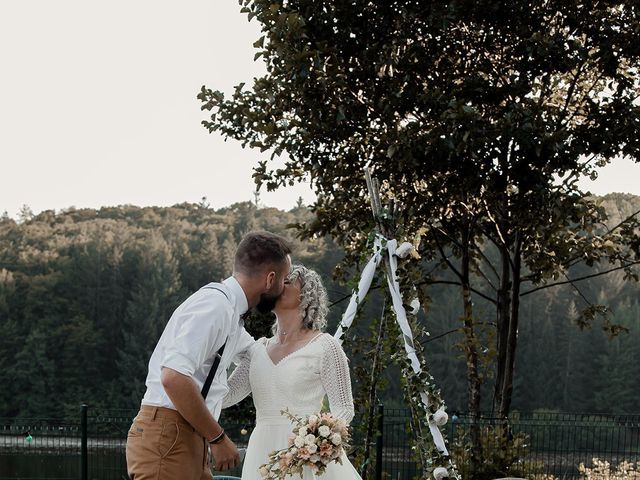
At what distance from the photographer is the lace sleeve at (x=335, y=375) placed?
15.2 feet

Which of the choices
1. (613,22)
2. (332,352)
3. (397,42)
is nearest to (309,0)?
(397,42)

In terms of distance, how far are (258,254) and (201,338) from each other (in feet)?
1.40

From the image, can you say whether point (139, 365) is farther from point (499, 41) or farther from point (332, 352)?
point (332, 352)

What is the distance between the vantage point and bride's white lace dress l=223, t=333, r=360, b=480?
467cm

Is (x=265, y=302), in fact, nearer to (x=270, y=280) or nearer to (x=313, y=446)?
(x=270, y=280)

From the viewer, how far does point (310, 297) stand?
4.75m

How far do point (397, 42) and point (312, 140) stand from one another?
1.18 m

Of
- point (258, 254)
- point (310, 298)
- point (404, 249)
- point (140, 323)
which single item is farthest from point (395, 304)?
point (140, 323)

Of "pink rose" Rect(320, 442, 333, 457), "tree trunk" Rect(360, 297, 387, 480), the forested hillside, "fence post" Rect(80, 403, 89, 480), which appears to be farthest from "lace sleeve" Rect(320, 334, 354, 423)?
the forested hillside

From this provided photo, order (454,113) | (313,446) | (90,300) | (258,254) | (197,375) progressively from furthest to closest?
(90,300) → (454,113) → (313,446) → (258,254) → (197,375)

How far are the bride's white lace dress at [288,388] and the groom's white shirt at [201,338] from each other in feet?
3.64

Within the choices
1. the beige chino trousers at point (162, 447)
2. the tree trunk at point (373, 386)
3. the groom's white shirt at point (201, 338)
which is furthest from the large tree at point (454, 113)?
the beige chino trousers at point (162, 447)

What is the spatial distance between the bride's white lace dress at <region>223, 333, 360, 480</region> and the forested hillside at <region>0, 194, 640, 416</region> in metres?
28.0

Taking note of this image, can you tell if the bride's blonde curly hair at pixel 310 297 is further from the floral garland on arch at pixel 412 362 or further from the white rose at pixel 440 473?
the white rose at pixel 440 473
